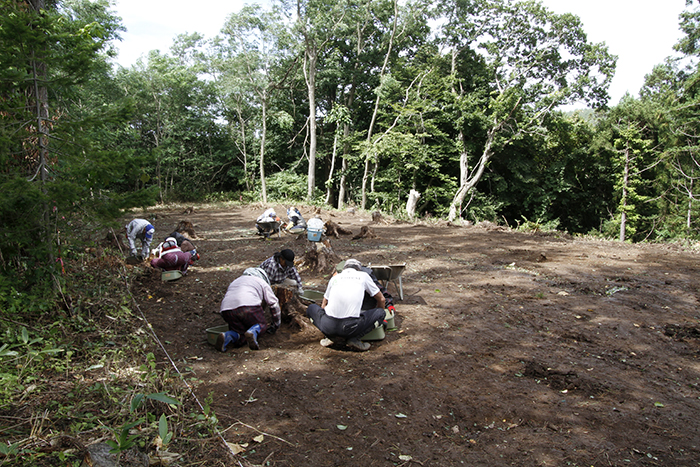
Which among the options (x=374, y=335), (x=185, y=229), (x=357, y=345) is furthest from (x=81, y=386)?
(x=185, y=229)

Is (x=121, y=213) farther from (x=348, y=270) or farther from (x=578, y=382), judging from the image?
(x=578, y=382)

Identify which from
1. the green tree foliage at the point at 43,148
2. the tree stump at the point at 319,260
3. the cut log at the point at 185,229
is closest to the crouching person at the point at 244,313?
the green tree foliage at the point at 43,148

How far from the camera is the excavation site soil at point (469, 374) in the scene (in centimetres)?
300

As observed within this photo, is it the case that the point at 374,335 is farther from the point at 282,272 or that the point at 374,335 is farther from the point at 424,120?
the point at 424,120

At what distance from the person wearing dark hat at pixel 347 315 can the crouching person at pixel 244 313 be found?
0.65m

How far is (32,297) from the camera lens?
163 inches

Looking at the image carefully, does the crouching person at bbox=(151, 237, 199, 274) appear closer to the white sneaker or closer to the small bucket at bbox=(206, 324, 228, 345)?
the small bucket at bbox=(206, 324, 228, 345)

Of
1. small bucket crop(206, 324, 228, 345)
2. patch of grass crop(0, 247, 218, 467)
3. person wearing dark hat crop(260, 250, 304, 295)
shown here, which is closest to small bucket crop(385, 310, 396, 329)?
person wearing dark hat crop(260, 250, 304, 295)

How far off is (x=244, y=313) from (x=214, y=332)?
42cm

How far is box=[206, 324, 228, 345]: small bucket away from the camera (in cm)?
461

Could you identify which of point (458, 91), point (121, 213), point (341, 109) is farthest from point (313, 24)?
point (121, 213)

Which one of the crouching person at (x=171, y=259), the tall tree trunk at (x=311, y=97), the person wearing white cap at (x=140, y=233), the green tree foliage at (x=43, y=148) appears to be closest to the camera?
the green tree foliage at (x=43, y=148)

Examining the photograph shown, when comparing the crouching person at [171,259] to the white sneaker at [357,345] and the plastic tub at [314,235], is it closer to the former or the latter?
the plastic tub at [314,235]

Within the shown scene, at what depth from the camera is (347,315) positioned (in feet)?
15.2
